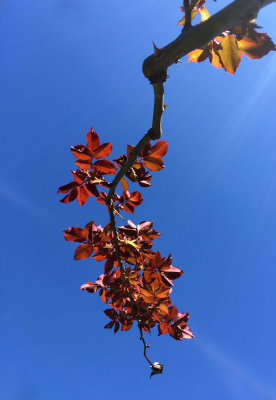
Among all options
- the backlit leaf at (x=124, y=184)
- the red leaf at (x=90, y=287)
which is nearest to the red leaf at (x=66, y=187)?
the backlit leaf at (x=124, y=184)

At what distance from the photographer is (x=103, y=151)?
4.07 feet

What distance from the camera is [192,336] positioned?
51.8 inches

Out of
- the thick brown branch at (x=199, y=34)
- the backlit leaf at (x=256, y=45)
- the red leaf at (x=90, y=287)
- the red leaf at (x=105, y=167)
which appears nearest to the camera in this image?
the thick brown branch at (x=199, y=34)

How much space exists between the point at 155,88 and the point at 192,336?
1.20m

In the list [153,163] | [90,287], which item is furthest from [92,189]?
[90,287]

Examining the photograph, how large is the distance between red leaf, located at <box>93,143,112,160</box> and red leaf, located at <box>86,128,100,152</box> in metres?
0.02

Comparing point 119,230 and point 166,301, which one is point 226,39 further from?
point 166,301

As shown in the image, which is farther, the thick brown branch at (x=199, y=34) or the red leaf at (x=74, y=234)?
the red leaf at (x=74, y=234)

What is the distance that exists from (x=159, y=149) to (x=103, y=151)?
0.88 feet

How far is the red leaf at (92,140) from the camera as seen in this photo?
1.23 metres

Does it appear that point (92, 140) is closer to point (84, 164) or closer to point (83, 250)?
point (84, 164)

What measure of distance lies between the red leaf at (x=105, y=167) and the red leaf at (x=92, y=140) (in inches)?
3.2

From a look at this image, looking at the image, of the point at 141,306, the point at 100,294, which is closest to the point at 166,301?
the point at 141,306

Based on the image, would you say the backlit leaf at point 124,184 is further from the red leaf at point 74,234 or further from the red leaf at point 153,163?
the red leaf at point 74,234
